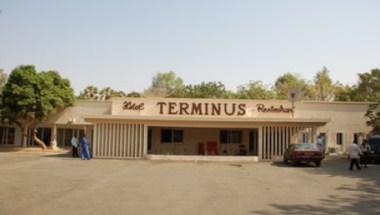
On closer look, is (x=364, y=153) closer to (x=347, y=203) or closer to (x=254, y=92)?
(x=347, y=203)

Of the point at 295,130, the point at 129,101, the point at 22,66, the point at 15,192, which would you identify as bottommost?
the point at 15,192

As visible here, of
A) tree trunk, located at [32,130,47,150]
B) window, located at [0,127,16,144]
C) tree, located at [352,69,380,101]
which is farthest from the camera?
tree, located at [352,69,380,101]

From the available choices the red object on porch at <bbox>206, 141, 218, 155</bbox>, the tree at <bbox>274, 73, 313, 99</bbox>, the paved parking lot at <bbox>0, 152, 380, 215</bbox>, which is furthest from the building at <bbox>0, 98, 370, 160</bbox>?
the tree at <bbox>274, 73, 313, 99</bbox>

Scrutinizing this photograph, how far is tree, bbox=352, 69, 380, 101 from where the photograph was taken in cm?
4147

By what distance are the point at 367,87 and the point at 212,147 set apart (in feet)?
72.4

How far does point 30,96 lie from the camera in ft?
107

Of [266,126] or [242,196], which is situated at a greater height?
[266,126]

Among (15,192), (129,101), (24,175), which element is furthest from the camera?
(129,101)

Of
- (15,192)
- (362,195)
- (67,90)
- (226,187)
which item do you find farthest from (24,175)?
(67,90)

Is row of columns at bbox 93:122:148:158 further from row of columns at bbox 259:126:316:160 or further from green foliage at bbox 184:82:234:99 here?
green foliage at bbox 184:82:234:99

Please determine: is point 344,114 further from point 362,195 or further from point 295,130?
point 362,195

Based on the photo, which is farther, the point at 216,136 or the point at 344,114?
the point at 344,114

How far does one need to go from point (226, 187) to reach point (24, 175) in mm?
7644

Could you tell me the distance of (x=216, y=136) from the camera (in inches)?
1177
